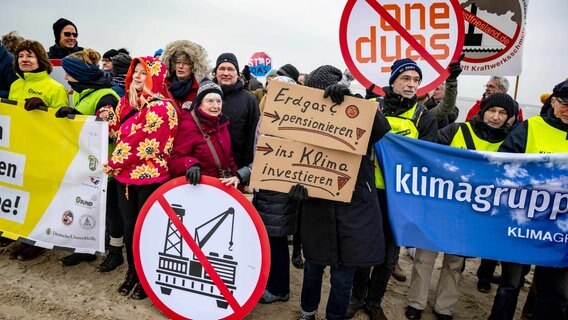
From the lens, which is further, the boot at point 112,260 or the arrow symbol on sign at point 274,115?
the boot at point 112,260

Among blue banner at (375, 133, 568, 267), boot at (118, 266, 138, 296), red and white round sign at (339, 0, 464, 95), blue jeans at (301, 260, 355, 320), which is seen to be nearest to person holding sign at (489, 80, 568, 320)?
blue banner at (375, 133, 568, 267)

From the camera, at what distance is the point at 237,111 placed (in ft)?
11.7

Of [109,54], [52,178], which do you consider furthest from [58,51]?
[52,178]

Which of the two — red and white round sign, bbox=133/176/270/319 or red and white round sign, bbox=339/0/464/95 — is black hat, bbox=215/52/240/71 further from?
red and white round sign, bbox=133/176/270/319

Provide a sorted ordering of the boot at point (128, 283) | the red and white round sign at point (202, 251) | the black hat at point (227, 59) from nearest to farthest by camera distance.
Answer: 1. the red and white round sign at point (202, 251)
2. the boot at point (128, 283)
3. the black hat at point (227, 59)

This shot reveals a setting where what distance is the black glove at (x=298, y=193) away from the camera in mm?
2514

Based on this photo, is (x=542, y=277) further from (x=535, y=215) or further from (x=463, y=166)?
(x=463, y=166)

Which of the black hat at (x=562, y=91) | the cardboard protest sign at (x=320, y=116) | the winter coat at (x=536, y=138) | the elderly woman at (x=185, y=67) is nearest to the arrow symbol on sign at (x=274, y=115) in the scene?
the cardboard protest sign at (x=320, y=116)

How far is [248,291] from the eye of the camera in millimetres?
2672

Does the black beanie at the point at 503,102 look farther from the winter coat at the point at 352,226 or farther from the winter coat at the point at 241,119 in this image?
the winter coat at the point at 241,119

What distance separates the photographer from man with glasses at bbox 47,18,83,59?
520cm

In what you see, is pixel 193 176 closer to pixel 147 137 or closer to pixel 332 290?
pixel 147 137

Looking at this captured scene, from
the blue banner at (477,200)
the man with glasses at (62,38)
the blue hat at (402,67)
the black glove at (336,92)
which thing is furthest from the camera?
the man with glasses at (62,38)

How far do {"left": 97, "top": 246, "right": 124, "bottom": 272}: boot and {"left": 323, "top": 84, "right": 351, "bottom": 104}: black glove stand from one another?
274 cm
